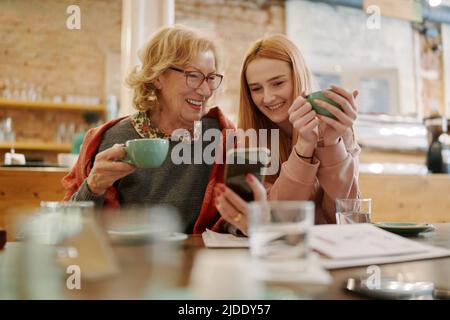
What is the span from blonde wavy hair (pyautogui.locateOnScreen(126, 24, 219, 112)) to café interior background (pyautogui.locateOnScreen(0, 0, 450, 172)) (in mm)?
2941

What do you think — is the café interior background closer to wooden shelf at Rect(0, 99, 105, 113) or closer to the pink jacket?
wooden shelf at Rect(0, 99, 105, 113)

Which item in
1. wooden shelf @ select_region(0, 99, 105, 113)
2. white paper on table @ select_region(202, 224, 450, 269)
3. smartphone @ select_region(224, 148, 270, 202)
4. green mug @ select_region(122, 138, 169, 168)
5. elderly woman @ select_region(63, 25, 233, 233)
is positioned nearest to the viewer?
white paper on table @ select_region(202, 224, 450, 269)

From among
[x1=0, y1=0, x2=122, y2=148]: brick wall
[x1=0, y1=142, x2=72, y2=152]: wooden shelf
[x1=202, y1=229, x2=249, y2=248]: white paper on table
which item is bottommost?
[x1=202, y1=229, x2=249, y2=248]: white paper on table

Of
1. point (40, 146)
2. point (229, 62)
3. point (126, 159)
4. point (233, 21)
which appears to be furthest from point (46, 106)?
point (126, 159)

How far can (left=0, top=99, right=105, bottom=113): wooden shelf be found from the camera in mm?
4527

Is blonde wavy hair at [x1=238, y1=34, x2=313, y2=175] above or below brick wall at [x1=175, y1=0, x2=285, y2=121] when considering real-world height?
below

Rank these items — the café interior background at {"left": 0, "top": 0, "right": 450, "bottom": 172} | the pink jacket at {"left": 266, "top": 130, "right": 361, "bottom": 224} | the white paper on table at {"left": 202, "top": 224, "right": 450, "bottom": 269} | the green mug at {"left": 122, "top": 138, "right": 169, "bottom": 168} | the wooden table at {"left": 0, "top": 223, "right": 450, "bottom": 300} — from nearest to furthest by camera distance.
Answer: the wooden table at {"left": 0, "top": 223, "right": 450, "bottom": 300} < the white paper on table at {"left": 202, "top": 224, "right": 450, "bottom": 269} < the green mug at {"left": 122, "top": 138, "right": 169, "bottom": 168} < the pink jacket at {"left": 266, "top": 130, "right": 361, "bottom": 224} < the café interior background at {"left": 0, "top": 0, "right": 450, "bottom": 172}

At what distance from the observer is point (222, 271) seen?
0.60m

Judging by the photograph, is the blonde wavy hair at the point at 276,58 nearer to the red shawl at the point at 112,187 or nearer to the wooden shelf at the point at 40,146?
the red shawl at the point at 112,187

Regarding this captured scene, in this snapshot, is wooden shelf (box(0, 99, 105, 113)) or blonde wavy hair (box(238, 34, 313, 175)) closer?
blonde wavy hair (box(238, 34, 313, 175))

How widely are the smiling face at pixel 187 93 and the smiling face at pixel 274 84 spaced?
16 centimetres

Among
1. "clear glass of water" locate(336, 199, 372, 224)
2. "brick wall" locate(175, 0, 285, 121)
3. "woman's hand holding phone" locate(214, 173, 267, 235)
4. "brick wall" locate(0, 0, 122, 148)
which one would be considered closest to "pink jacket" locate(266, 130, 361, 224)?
"clear glass of water" locate(336, 199, 372, 224)
